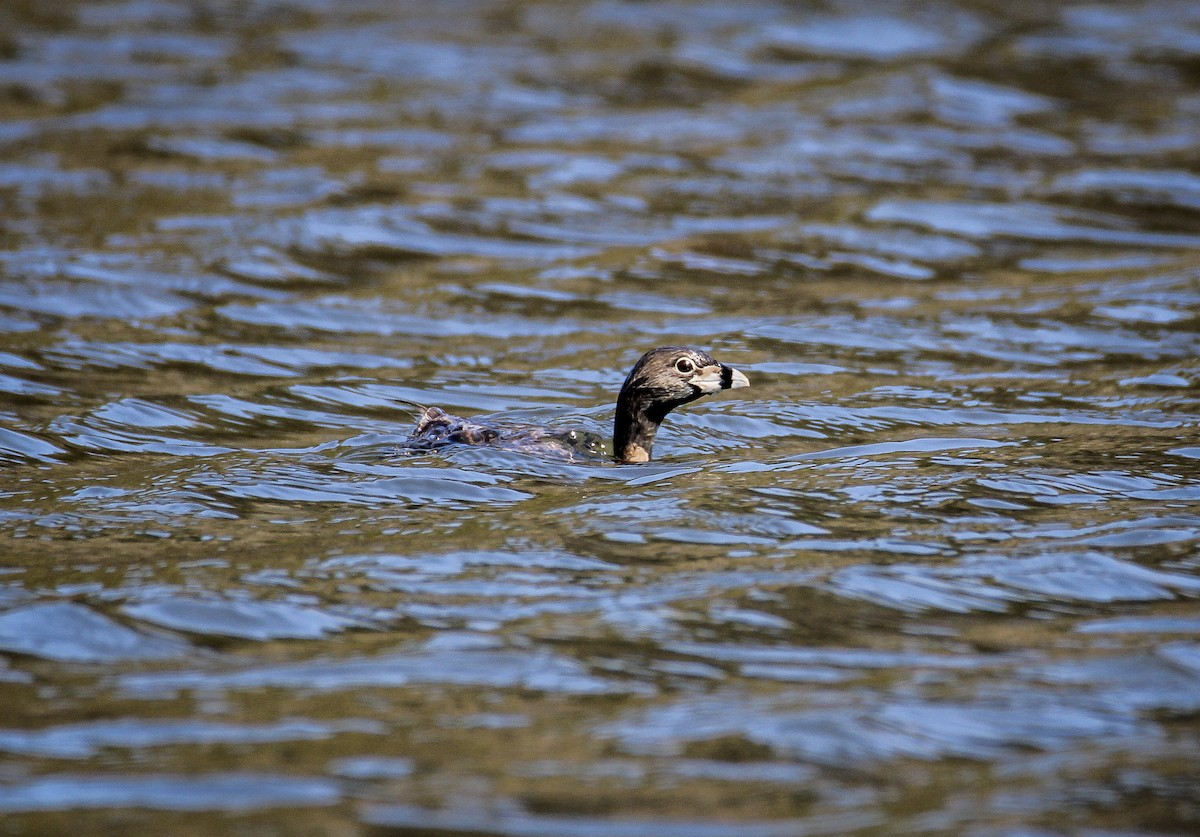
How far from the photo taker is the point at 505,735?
556 cm

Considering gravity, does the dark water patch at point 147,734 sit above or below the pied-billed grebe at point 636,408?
below

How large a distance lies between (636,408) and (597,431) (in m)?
0.98

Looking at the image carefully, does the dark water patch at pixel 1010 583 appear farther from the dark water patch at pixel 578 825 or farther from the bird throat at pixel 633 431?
the bird throat at pixel 633 431

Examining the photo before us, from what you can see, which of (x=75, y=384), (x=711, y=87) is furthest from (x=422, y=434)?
(x=711, y=87)

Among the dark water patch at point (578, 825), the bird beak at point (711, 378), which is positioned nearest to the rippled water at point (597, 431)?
the dark water patch at point (578, 825)

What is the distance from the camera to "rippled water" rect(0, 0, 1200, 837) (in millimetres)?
5379

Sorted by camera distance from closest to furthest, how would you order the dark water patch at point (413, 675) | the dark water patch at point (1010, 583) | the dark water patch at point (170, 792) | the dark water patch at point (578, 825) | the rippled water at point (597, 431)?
1. the dark water patch at point (578, 825)
2. the dark water patch at point (170, 792)
3. the rippled water at point (597, 431)
4. the dark water patch at point (413, 675)
5. the dark water patch at point (1010, 583)

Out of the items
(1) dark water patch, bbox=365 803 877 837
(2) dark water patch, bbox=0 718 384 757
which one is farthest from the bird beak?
(1) dark water patch, bbox=365 803 877 837

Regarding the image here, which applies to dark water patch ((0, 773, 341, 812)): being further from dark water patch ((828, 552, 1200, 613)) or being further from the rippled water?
dark water patch ((828, 552, 1200, 613))

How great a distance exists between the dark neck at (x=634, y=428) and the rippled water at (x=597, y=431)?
6.0 inches

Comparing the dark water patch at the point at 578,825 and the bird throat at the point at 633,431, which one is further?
the bird throat at the point at 633,431

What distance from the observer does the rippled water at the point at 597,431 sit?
5.38 m

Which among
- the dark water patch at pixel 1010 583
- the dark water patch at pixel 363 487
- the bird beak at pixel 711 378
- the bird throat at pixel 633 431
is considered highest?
the bird beak at pixel 711 378

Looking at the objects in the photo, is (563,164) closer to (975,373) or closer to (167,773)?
(975,373)
